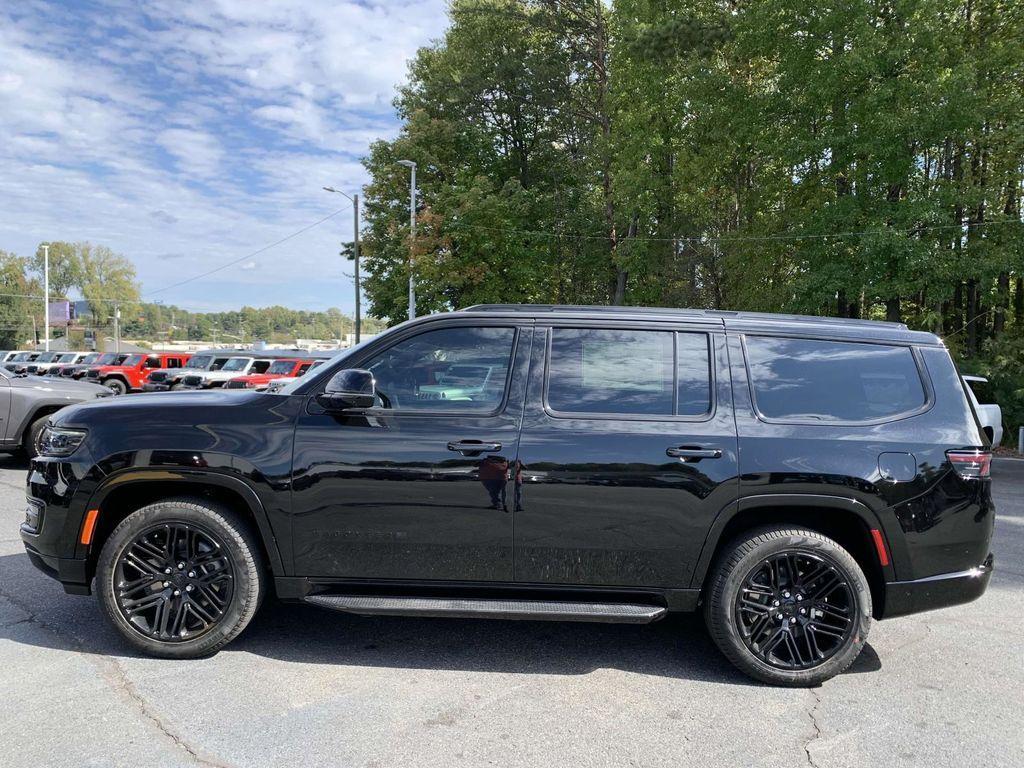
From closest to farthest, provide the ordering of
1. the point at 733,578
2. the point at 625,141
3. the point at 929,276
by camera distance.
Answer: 1. the point at 733,578
2. the point at 929,276
3. the point at 625,141

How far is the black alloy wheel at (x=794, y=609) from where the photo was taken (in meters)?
3.54

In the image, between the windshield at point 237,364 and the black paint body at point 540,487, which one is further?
the windshield at point 237,364

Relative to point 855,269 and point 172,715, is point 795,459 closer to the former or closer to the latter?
point 172,715

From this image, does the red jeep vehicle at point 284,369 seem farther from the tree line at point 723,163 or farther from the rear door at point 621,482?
the rear door at point 621,482

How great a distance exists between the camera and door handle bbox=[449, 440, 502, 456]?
3508 mm

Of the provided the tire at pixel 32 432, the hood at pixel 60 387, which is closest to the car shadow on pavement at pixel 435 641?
the tire at pixel 32 432

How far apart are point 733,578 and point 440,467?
156cm

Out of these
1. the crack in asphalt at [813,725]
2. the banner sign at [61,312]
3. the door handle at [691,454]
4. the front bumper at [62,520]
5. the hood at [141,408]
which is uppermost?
the banner sign at [61,312]

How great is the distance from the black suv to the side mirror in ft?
0.04

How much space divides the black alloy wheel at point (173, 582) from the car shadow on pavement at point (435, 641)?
0.26 m

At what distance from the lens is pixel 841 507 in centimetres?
348

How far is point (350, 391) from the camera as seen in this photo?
348 cm

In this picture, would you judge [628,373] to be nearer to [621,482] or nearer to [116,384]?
[621,482]

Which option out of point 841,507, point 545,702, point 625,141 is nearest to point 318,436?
point 545,702
